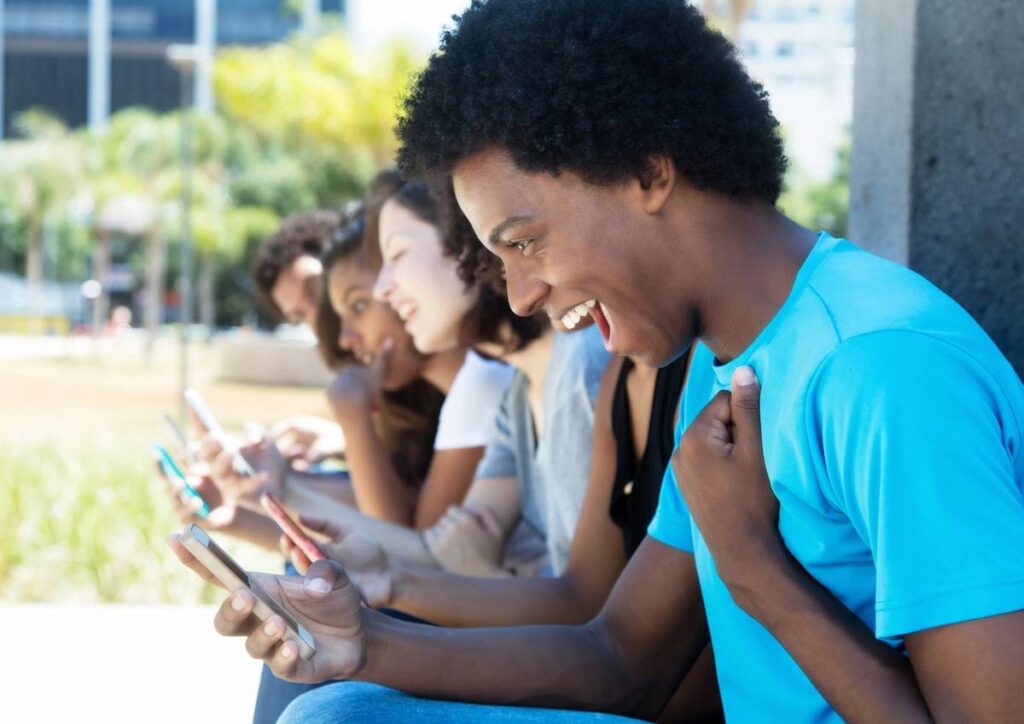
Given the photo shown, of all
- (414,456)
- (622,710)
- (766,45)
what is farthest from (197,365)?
(766,45)

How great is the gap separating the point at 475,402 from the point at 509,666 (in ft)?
4.83

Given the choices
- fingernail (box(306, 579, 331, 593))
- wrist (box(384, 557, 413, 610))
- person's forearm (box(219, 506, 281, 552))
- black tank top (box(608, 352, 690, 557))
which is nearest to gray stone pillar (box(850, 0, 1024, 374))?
black tank top (box(608, 352, 690, 557))

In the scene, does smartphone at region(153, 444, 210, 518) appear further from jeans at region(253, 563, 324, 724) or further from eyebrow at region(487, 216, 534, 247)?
eyebrow at region(487, 216, 534, 247)

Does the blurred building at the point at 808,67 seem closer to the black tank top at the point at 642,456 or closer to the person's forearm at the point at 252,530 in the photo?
the person's forearm at the point at 252,530

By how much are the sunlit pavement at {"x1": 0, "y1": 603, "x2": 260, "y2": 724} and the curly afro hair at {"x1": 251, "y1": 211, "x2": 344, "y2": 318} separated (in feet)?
4.07

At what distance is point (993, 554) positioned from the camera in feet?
4.12

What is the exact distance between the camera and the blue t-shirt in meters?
Result: 1.26

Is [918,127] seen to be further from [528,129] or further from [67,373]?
[67,373]

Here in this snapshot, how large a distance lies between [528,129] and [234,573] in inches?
24.4

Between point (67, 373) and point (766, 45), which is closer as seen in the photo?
point (67, 373)

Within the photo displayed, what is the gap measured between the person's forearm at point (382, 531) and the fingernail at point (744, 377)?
59.9 inches

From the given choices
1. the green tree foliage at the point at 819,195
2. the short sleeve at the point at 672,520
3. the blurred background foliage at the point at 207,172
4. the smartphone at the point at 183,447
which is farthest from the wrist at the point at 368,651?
the green tree foliage at the point at 819,195

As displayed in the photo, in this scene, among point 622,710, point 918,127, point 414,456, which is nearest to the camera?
point 622,710

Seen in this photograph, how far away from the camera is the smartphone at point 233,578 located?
158 cm
